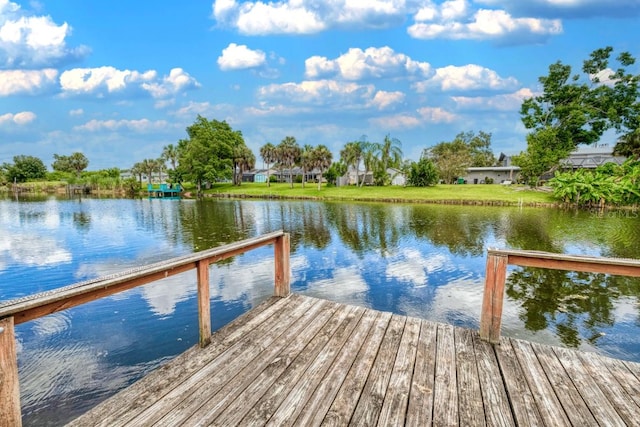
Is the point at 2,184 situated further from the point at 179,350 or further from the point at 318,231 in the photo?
the point at 179,350

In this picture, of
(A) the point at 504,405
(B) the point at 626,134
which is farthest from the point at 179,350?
(B) the point at 626,134

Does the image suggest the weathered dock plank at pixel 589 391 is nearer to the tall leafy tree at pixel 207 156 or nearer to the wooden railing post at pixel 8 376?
the wooden railing post at pixel 8 376

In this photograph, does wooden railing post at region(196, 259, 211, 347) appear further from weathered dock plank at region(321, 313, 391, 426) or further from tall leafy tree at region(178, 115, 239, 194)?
tall leafy tree at region(178, 115, 239, 194)

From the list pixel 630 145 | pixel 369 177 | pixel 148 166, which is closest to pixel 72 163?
pixel 148 166

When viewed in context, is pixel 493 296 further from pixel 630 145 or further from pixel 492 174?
pixel 492 174

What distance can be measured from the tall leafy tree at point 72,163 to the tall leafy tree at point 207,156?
34367mm

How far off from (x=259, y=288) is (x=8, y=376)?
22.6 feet

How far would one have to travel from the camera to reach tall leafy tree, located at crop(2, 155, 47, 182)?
7038 centimetres

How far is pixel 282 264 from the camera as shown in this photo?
17.1 feet

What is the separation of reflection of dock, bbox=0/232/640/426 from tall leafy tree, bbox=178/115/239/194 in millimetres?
54737

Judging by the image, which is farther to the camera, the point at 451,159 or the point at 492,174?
the point at 451,159

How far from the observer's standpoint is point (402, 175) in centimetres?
5481

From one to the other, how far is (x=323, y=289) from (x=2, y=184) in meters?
88.2

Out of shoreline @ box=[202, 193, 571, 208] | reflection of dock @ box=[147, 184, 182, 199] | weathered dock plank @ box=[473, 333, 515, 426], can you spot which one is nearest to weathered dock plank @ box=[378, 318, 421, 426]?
weathered dock plank @ box=[473, 333, 515, 426]
